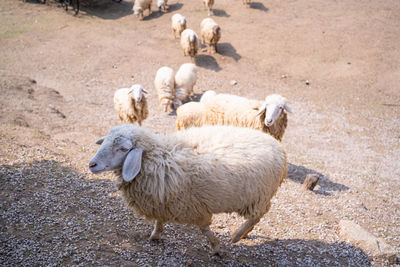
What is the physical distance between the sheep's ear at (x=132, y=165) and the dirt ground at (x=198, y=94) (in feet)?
3.70

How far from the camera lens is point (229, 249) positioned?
407 centimetres

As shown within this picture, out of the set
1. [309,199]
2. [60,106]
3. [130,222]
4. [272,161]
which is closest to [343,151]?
[309,199]

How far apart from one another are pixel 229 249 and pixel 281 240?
907 mm

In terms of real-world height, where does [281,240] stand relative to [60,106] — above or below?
above

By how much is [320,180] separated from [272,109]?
224cm

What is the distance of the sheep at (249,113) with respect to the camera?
6145 mm

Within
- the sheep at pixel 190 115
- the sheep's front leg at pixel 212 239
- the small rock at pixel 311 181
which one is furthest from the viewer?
the sheep at pixel 190 115

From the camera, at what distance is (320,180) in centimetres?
671

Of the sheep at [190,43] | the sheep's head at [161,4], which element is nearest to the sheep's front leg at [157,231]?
the sheep at [190,43]

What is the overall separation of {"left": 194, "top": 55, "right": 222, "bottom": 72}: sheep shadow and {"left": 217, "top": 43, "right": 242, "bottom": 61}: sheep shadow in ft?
2.81

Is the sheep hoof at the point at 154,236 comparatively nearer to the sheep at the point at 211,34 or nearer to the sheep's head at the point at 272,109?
the sheep's head at the point at 272,109

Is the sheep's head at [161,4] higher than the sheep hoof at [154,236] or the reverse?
higher

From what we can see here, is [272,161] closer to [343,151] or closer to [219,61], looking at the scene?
[343,151]

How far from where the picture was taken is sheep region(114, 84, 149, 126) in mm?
8078
